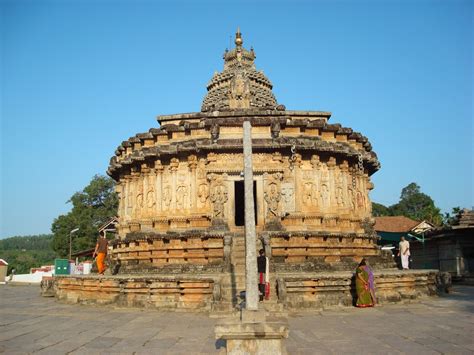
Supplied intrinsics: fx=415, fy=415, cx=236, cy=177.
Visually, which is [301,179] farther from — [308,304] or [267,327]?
[267,327]

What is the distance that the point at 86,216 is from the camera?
45.6 meters

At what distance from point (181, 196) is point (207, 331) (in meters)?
8.40

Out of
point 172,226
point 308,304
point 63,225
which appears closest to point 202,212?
point 172,226

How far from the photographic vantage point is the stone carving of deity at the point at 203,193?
51.9 ft

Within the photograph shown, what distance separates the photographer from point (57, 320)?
1028cm

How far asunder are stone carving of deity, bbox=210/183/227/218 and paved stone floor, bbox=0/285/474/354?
4.96 metres

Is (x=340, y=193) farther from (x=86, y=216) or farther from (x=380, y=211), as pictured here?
(x=380, y=211)

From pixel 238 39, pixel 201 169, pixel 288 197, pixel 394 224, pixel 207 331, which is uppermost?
pixel 238 39

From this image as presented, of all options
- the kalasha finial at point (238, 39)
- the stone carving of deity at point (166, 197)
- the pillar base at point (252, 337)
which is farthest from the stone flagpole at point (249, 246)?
the kalasha finial at point (238, 39)

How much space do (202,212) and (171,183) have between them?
6.10 ft

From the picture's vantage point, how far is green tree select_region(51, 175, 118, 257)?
4406 cm

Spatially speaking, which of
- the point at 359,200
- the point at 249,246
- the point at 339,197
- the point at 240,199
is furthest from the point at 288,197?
the point at 249,246

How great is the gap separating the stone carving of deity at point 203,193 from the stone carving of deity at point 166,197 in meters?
1.39

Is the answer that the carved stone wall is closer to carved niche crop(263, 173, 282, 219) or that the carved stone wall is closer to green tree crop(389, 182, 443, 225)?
carved niche crop(263, 173, 282, 219)
